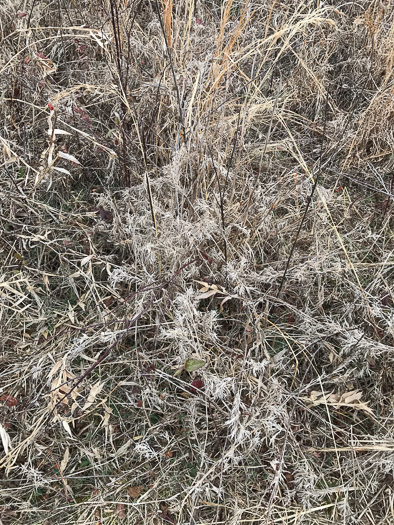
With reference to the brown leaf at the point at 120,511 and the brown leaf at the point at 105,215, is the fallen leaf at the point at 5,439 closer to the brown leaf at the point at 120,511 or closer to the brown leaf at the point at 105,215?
the brown leaf at the point at 120,511

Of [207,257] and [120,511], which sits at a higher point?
[207,257]

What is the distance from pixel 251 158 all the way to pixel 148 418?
0.92 meters

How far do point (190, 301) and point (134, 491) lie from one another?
0.50 metres

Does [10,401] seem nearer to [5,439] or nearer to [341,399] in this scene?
[5,439]

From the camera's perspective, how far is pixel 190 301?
4.06 ft

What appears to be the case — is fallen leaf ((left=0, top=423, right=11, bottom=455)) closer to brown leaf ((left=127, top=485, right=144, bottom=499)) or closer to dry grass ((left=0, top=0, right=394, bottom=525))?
dry grass ((left=0, top=0, right=394, bottom=525))

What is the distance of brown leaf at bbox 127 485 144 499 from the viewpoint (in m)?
1.17

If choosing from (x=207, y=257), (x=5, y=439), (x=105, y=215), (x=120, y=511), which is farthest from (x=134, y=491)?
(x=105, y=215)

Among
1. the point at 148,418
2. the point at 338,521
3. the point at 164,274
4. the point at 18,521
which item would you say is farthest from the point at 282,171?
the point at 18,521

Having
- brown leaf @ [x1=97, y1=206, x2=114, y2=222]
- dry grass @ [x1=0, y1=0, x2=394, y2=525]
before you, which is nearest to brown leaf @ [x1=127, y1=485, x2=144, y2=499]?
dry grass @ [x1=0, y1=0, x2=394, y2=525]

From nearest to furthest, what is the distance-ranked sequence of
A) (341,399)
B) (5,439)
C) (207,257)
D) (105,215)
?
(5,439) → (341,399) → (207,257) → (105,215)

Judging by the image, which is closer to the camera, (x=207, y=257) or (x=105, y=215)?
(x=207, y=257)

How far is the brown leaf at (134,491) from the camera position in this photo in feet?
3.84

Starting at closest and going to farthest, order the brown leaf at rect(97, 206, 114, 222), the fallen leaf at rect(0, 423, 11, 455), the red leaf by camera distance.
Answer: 1. the fallen leaf at rect(0, 423, 11, 455)
2. the red leaf
3. the brown leaf at rect(97, 206, 114, 222)
